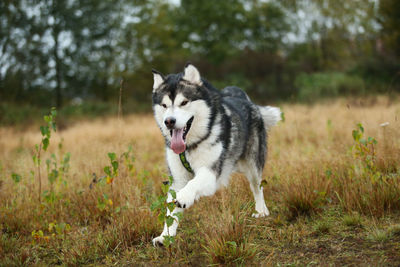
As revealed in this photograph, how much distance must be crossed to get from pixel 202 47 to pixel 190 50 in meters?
1.13

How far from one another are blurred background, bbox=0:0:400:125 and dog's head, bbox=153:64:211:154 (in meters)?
12.4

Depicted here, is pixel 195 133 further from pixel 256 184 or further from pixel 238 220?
pixel 256 184

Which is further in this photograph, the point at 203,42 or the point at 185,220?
the point at 203,42

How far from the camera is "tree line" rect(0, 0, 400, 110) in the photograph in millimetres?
17938

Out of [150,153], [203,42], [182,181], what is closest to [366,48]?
[203,42]

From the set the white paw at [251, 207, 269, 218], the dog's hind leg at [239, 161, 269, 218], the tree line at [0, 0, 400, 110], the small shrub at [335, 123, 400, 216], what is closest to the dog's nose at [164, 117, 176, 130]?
the dog's hind leg at [239, 161, 269, 218]

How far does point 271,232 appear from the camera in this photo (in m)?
3.36

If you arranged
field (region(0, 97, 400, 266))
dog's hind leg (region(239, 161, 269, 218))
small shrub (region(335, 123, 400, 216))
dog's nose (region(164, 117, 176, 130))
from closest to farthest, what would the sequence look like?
field (region(0, 97, 400, 266))
dog's nose (region(164, 117, 176, 130))
small shrub (region(335, 123, 400, 216))
dog's hind leg (region(239, 161, 269, 218))

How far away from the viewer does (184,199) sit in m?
2.66

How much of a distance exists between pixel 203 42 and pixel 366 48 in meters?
13.3

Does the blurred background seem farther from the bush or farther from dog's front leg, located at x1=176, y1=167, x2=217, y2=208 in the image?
dog's front leg, located at x1=176, y1=167, x2=217, y2=208

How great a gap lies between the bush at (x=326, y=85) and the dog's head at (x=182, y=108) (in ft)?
39.5

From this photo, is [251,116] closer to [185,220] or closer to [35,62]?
[185,220]

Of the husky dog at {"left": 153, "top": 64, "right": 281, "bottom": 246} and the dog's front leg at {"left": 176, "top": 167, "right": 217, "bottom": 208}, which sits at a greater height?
the husky dog at {"left": 153, "top": 64, "right": 281, "bottom": 246}
